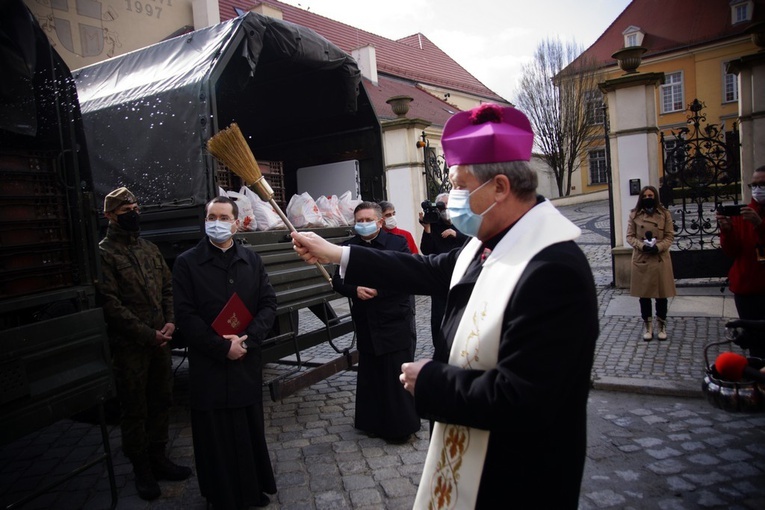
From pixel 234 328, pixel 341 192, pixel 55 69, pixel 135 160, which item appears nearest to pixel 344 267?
pixel 234 328

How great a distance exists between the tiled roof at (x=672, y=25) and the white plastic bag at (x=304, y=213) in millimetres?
34821

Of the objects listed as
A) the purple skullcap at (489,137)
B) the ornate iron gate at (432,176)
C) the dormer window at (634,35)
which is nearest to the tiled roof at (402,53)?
the dormer window at (634,35)

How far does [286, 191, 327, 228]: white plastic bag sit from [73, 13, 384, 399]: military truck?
0.22m

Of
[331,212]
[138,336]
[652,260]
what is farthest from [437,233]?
[138,336]

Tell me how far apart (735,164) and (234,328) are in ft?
28.6

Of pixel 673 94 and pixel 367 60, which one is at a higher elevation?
pixel 367 60

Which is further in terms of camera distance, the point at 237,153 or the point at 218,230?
the point at 218,230

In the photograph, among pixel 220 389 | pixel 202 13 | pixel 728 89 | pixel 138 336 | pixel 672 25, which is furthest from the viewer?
pixel 672 25

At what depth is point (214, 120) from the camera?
4.75m

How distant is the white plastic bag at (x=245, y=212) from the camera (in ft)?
17.4

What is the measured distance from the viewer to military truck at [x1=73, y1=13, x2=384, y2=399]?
16.0 ft

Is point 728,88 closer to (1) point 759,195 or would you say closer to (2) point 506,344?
(1) point 759,195

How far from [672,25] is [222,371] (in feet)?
138

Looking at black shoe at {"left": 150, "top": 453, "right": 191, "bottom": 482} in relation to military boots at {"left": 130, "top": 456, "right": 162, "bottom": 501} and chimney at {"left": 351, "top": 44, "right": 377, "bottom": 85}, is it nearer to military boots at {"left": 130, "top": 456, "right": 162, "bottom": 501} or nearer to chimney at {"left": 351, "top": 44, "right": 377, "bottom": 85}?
military boots at {"left": 130, "top": 456, "right": 162, "bottom": 501}
